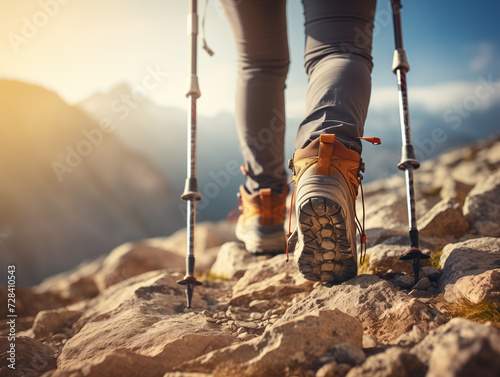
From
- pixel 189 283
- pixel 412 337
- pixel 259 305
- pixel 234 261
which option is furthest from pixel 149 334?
pixel 234 261

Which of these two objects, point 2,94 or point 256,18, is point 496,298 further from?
point 2,94

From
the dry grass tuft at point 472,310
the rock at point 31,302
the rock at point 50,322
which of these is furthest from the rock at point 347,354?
the rock at point 31,302

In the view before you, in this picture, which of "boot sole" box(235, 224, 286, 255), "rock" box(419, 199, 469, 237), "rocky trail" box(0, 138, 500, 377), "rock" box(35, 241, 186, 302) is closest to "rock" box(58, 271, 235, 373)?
"rocky trail" box(0, 138, 500, 377)

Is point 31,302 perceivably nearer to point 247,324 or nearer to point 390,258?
point 247,324

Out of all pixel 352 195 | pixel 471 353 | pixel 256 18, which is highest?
pixel 256 18

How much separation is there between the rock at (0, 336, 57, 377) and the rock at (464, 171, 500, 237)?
3.32 meters

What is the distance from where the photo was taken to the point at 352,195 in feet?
6.09

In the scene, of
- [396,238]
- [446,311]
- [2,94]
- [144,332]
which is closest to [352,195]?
[446,311]

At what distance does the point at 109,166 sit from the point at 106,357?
62.4 metres

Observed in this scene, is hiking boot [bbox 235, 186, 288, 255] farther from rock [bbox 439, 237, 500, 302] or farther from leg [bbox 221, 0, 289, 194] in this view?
rock [bbox 439, 237, 500, 302]

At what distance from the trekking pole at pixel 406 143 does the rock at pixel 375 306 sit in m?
0.34

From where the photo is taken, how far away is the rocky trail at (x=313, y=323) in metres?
1.12

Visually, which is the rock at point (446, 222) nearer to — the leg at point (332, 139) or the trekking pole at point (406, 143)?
the trekking pole at point (406, 143)

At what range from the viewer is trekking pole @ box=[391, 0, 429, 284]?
200 centimetres
